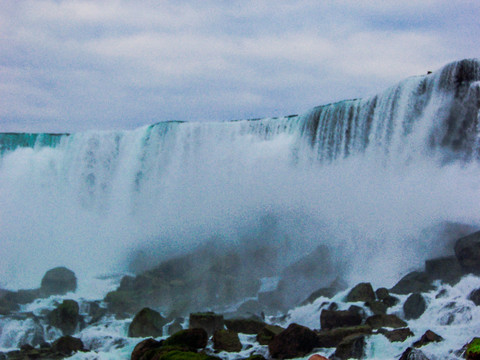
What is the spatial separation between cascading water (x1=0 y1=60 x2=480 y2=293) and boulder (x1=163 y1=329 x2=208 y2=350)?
834 cm

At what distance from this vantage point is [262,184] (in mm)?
29844

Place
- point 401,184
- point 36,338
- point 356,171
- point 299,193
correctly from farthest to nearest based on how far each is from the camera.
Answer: point 299,193 → point 356,171 → point 401,184 → point 36,338

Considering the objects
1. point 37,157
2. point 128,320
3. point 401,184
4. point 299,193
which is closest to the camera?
point 128,320

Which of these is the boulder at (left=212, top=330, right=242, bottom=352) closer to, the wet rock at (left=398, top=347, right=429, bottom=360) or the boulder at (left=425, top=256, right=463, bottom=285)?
the wet rock at (left=398, top=347, right=429, bottom=360)

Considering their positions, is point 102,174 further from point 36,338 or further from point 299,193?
point 36,338

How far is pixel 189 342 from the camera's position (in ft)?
52.1

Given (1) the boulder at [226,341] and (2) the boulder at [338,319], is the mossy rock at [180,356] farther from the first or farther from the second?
(2) the boulder at [338,319]

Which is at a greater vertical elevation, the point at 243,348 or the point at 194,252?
the point at 194,252

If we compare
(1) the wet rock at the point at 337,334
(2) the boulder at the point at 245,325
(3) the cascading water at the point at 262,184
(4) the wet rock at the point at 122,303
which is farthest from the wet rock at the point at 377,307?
(4) the wet rock at the point at 122,303

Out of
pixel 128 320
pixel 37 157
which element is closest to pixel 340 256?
pixel 128 320

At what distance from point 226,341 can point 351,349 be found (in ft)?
11.1

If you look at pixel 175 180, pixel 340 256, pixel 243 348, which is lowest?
pixel 243 348

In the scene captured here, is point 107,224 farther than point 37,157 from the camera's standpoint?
No

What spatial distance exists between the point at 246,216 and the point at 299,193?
114 inches
